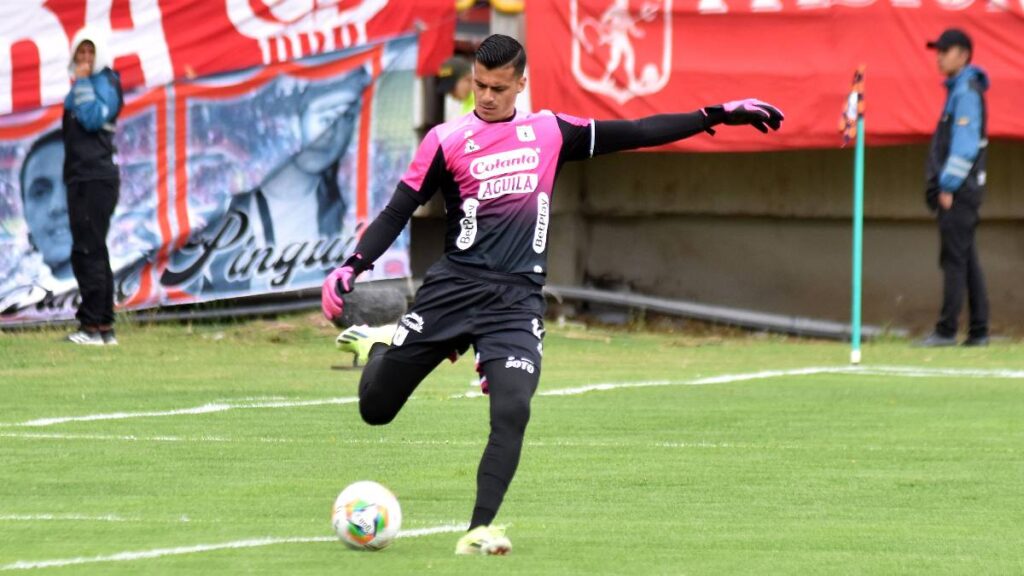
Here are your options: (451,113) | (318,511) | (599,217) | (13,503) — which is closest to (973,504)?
(318,511)

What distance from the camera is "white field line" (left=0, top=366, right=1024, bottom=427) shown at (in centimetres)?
1110

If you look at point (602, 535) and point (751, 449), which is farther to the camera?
point (751, 449)

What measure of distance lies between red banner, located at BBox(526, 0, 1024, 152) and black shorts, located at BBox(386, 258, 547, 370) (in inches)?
418

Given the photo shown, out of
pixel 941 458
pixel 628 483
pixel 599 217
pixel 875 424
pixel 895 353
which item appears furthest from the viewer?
pixel 599 217

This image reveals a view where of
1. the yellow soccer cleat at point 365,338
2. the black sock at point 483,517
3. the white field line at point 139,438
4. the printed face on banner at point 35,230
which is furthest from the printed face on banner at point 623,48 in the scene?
the black sock at point 483,517

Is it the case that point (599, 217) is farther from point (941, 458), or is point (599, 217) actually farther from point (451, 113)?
point (941, 458)

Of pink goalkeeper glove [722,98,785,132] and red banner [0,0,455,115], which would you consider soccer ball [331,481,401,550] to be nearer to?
A: pink goalkeeper glove [722,98,785,132]

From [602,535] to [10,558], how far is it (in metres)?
2.15

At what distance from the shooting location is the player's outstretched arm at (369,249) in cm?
707

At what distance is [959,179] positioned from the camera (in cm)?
1667

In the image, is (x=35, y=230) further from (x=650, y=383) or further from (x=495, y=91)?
(x=495, y=91)

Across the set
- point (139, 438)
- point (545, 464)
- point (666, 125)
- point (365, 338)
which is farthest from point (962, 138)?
point (666, 125)

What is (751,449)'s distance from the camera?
393 inches

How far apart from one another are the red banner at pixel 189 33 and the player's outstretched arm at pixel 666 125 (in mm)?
9253
